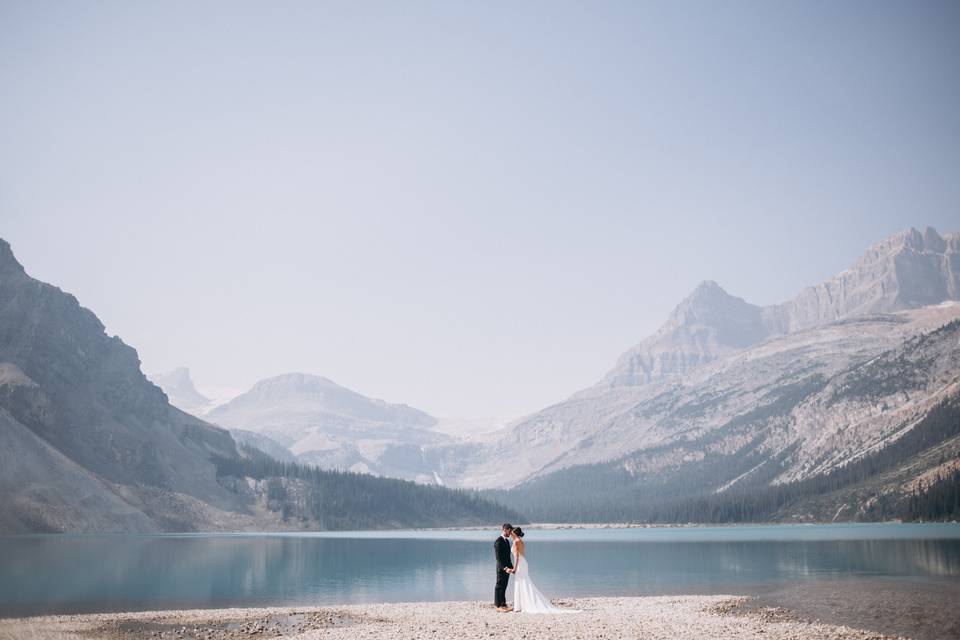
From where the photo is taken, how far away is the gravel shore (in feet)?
130

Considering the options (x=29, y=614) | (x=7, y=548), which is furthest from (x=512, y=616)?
(x=7, y=548)

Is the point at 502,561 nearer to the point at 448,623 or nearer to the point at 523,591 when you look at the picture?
the point at 523,591

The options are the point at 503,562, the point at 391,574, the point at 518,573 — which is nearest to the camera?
the point at 518,573

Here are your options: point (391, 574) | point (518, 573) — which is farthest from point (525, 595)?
point (391, 574)

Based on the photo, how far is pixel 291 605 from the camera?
203ft

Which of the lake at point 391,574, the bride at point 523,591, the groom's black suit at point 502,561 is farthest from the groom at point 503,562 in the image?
the lake at point 391,574

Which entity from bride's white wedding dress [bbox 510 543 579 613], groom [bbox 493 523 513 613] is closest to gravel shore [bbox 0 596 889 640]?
bride's white wedding dress [bbox 510 543 579 613]

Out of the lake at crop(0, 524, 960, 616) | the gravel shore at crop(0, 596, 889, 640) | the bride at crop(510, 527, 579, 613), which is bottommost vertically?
the lake at crop(0, 524, 960, 616)

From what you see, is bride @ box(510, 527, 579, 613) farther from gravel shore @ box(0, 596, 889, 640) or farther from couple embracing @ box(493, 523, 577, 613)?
gravel shore @ box(0, 596, 889, 640)

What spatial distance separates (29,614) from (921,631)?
190ft

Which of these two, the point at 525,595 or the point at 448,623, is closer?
the point at 448,623

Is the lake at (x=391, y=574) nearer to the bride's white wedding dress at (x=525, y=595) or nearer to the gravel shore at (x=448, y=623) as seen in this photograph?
the gravel shore at (x=448, y=623)

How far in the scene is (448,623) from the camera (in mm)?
44906

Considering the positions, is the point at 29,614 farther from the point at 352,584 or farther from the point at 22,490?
the point at 22,490
